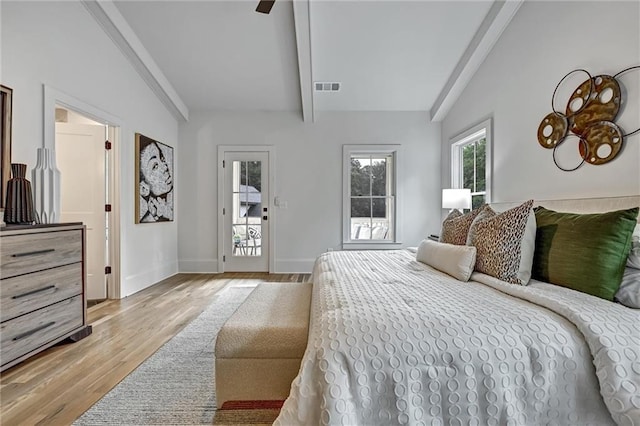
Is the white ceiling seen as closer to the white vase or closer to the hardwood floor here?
the white vase

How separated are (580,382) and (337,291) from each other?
3.06 feet

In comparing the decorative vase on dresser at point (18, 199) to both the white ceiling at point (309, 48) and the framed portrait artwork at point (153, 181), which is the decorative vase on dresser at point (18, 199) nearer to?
the framed portrait artwork at point (153, 181)

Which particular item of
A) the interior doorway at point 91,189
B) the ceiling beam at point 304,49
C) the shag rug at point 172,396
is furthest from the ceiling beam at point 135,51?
the shag rug at point 172,396

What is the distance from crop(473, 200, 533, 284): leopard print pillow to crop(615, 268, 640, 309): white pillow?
390 mm

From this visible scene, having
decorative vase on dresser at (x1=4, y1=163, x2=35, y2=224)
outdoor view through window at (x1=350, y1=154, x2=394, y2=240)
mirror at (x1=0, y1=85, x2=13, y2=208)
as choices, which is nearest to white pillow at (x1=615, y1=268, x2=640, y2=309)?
decorative vase on dresser at (x1=4, y1=163, x2=35, y2=224)

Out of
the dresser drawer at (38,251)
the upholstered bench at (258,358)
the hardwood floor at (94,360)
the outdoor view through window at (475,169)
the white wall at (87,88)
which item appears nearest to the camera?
the upholstered bench at (258,358)

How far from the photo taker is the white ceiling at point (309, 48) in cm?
344

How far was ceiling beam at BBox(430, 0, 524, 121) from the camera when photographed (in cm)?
315

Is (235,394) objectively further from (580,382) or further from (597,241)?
(597,241)

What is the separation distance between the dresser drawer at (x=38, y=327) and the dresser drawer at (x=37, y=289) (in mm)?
44

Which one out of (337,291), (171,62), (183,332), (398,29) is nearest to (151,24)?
(171,62)

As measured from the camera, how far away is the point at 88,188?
3752 millimetres

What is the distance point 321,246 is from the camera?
525 centimetres

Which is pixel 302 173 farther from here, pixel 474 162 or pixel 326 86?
pixel 474 162
